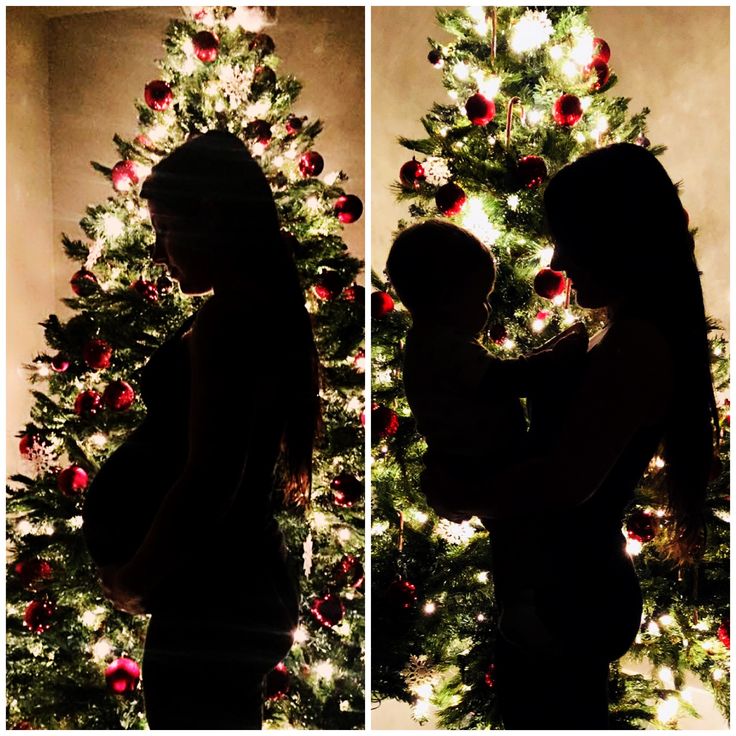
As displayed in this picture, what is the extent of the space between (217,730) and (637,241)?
1167 mm

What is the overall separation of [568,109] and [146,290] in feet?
4.13

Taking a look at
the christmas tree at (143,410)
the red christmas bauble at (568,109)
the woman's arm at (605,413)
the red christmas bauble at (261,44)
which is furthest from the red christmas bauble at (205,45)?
the woman's arm at (605,413)

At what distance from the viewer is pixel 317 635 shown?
1.78 m

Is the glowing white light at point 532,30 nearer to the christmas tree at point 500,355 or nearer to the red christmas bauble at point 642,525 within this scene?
the christmas tree at point 500,355

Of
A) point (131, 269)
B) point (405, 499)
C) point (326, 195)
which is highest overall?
point (326, 195)

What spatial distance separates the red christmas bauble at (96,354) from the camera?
5.27 ft

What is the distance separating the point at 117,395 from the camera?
1.57 m

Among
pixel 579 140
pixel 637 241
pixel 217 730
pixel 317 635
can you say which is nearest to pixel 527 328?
pixel 579 140

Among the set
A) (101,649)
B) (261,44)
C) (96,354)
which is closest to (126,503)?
(96,354)

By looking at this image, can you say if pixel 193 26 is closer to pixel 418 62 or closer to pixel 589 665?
pixel 418 62

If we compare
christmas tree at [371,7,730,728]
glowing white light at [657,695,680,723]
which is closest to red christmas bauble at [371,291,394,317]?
christmas tree at [371,7,730,728]

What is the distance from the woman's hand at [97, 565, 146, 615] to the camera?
1.06 m

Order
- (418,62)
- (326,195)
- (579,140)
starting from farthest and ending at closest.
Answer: (418,62) < (326,195) < (579,140)

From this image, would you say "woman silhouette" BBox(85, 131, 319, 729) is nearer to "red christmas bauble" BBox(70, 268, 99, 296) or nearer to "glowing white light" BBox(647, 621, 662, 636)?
"red christmas bauble" BBox(70, 268, 99, 296)
